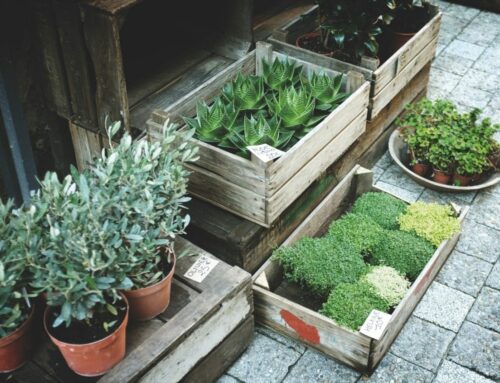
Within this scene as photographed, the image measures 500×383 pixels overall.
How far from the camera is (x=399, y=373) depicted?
3455 mm

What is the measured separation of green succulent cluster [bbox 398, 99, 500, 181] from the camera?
4.43 meters

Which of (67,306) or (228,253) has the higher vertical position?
(67,306)

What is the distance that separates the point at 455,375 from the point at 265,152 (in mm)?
1581

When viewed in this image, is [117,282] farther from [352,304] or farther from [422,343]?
[422,343]

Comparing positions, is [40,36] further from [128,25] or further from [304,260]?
[304,260]

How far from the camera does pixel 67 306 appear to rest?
2492mm

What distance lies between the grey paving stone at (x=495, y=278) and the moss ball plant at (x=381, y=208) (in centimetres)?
66

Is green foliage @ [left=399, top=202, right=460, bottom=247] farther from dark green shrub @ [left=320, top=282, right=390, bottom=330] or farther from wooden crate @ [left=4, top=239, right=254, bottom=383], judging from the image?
wooden crate @ [left=4, top=239, right=254, bottom=383]

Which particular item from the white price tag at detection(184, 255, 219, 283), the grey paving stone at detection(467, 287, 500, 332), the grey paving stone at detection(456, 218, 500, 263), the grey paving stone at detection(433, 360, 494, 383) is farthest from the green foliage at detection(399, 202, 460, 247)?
the white price tag at detection(184, 255, 219, 283)

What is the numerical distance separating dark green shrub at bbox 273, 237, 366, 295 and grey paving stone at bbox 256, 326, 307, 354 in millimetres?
312

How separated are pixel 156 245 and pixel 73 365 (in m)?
0.64

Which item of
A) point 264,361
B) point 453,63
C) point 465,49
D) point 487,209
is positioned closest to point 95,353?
point 264,361

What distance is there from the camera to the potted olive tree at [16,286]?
2551mm

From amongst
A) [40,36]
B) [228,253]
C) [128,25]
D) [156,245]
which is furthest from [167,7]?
[156,245]
